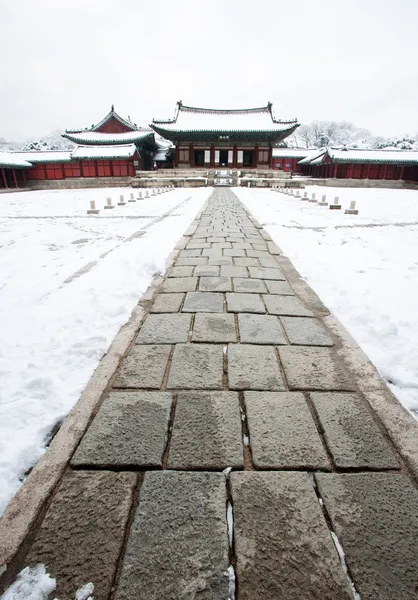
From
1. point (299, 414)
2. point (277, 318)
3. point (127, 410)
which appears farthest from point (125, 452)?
point (277, 318)

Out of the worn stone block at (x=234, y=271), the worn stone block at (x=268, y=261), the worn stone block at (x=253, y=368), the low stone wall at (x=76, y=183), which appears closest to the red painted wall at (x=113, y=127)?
the low stone wall at (x=76, y=183)

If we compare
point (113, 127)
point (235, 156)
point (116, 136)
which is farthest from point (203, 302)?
point (113, 127)

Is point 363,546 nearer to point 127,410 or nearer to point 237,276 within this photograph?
point 127,410

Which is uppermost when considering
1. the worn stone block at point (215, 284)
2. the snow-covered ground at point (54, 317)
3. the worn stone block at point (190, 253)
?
the worn stone block at point (190, 253)

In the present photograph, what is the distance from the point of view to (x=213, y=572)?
37.4 inches

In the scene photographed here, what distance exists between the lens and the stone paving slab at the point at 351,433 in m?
1.34

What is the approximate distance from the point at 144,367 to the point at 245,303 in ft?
4.03

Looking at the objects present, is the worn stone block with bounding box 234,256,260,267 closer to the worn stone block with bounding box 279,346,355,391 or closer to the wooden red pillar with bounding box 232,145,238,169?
the worn stone block with bounding box 279,346,355,391

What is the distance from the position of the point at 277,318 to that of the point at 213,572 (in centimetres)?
187

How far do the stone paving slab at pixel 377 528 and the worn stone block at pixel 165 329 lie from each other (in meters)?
1.31

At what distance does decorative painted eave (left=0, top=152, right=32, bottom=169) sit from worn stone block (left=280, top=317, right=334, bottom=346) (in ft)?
83.2

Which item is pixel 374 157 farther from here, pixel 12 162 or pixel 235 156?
pixel 12 162

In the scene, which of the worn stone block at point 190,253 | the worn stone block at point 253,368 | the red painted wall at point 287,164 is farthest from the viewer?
the red painted wall at point 287,164

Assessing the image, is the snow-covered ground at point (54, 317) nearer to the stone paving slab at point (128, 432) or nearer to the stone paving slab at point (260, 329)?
the stone paving slab at point (128, 432)
